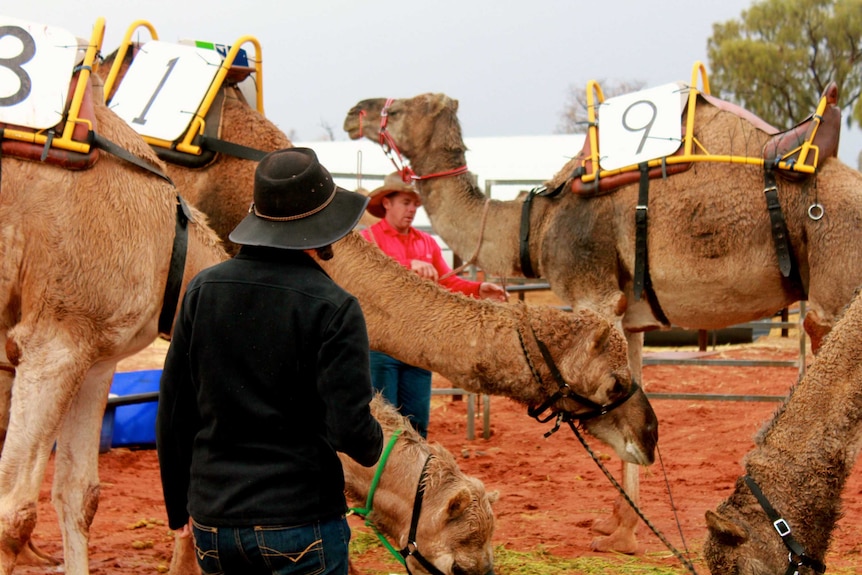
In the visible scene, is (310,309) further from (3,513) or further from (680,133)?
(680,133)

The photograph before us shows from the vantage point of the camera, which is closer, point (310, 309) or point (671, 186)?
point (310, 309)

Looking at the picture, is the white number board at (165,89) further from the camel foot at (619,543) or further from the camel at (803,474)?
the camel at (803,474)

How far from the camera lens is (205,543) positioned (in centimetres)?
313

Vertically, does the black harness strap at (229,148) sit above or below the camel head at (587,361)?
above

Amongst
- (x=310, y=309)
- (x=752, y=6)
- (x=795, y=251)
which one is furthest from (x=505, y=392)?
(x=752, y=6)

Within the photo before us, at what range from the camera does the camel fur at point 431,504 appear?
12.8 feet

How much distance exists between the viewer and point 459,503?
3867 millimetres

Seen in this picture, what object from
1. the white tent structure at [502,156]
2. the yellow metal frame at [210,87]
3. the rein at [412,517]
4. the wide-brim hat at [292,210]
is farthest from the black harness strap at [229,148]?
the white tent structure at [502,156]

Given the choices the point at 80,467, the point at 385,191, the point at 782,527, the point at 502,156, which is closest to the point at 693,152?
the point at 385,191

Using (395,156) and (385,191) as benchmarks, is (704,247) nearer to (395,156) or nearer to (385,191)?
(385,191)

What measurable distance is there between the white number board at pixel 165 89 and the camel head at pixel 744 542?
11.8ft

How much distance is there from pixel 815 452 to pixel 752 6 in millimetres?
43868

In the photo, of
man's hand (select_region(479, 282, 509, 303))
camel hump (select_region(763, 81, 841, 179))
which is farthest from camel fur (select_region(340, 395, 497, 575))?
camel hump (select_region(763, 81, 841, 179))

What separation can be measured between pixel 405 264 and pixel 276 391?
3.78m
